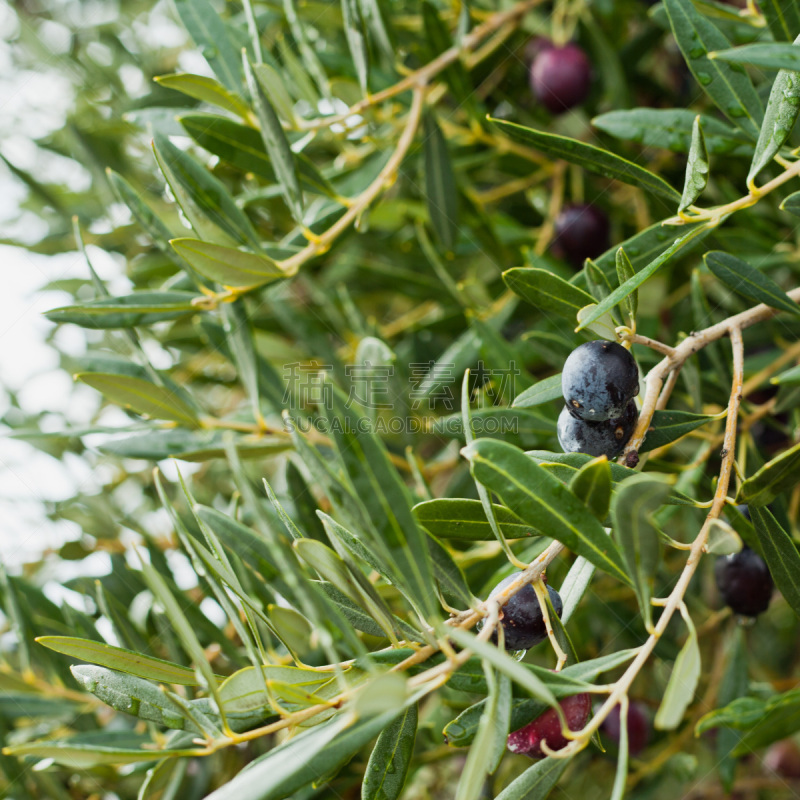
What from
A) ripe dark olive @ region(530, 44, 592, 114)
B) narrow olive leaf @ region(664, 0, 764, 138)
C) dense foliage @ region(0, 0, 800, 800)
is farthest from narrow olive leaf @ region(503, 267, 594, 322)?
ripe dark olive @ region(530, 44, 592, 114)

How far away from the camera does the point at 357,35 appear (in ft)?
3.38

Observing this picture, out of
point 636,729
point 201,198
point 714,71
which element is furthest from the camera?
point 636,729

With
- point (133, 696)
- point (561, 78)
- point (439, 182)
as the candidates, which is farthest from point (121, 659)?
point (561, 78)

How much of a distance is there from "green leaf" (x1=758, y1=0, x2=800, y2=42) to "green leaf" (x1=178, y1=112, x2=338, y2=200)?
0.60 metres

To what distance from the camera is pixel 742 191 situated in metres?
A: 1.34

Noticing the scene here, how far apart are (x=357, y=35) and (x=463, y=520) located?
0.75 metres

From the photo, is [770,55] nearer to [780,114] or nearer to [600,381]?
[780,114]

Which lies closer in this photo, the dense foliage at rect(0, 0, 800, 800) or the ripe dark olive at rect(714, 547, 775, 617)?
the dense foliage at rect(0, 0, 800, 800)

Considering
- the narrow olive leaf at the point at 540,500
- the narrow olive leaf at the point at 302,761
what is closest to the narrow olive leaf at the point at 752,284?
the narrow olive leaf at the point at 540,500

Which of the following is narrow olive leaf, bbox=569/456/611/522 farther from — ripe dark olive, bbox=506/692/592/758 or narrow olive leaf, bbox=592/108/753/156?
narrow olive leaf, bbox=592/108/753/156

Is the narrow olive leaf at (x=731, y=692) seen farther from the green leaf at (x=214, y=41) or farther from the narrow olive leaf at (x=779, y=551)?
the green leaf at (x=214, y=41)

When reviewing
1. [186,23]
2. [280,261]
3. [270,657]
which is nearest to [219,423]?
[280,261]

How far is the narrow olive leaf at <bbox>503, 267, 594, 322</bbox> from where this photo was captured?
0.70 metres

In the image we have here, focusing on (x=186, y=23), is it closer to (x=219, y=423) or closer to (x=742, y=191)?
(x=219, y=423)
